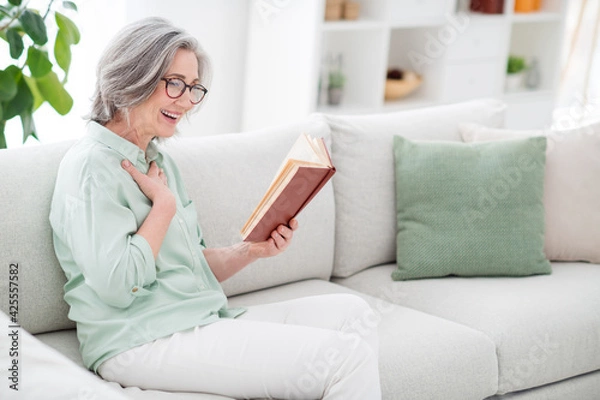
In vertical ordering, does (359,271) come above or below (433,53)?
below

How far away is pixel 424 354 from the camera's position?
7.02 ft

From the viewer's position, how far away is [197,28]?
3.76m

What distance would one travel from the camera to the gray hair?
6.01 feet

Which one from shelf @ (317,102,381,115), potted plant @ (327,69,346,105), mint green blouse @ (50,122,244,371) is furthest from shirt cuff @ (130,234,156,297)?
potted plant @ (327,69,346,105)

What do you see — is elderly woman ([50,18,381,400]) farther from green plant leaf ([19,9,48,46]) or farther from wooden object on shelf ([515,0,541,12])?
wooden object on shelf ([515,0,541,12])

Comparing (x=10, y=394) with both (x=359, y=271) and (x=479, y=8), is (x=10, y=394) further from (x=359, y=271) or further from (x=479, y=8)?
(x=479, y=8)

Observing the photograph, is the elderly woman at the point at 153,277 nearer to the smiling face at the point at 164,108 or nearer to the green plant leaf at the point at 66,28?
the smiling face at the point at 164,108

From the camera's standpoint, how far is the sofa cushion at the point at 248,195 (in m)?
2.29

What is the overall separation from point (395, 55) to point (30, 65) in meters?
2.36

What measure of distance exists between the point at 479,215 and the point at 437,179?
0.55 ft

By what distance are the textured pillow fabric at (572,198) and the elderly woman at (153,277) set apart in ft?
3.39

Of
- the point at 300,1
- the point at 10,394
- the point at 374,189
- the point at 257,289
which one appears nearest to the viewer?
the point at 10,394

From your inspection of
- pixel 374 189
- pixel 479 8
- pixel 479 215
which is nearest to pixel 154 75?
pixel 374 189

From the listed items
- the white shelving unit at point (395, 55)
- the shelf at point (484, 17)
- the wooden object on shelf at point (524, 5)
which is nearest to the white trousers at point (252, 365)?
the white shelving unit at point (395, 55)
